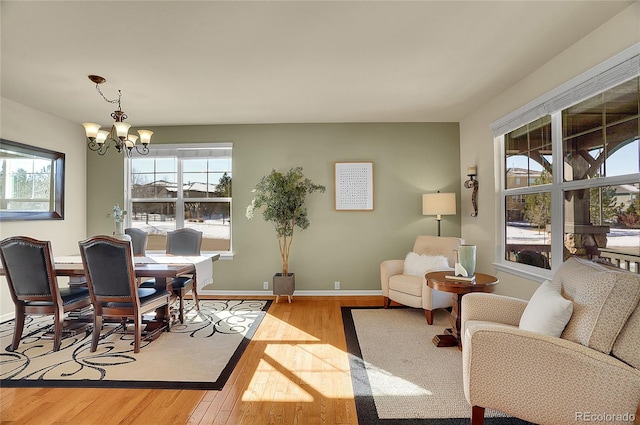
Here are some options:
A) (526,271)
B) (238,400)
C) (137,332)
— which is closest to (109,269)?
(137,332)

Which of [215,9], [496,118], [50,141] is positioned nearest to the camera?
[215,9]

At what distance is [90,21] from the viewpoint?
2.23m

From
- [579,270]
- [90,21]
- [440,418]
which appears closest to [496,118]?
[579,270]

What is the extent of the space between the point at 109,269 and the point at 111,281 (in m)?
0.11

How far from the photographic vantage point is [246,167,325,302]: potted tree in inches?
166

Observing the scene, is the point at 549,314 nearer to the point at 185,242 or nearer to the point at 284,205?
the point at 284,205

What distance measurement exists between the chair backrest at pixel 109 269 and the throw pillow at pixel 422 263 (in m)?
2.99

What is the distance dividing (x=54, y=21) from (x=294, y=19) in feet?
5.49

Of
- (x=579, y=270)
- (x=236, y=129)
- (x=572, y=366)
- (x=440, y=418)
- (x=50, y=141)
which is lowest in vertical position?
(x=440, y=418)

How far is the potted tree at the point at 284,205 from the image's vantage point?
4219 millimetres

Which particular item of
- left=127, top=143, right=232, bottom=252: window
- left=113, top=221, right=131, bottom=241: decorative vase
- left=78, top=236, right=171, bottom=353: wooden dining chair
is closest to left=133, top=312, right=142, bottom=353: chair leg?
left=78, top=236, right=171, bottom=353: wooden dining chair

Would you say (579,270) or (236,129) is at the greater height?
(236,129)

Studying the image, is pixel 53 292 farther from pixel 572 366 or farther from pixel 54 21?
pixel 572 366

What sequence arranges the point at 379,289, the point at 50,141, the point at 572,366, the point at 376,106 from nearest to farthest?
the point at 572,366 → the point at 376,106 → the point at 50,141 → the point at 379,289
